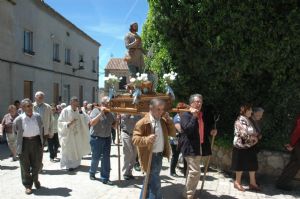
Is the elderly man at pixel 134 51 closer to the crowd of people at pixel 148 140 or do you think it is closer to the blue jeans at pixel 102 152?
the crowd of people at pixel 148 140

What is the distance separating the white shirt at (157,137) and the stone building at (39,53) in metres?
12.8

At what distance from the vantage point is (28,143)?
7.78m

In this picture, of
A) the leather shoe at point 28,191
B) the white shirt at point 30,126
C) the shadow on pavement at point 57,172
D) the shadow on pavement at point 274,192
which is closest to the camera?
the leather shoe at point 28,191

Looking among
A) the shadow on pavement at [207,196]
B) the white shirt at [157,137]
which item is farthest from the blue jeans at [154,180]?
the shadow on pavement at [207,196]

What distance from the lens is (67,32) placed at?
27.2m

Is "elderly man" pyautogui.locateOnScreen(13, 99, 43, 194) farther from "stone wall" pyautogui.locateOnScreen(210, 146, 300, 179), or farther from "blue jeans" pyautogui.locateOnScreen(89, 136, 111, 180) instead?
→ "stone wall" pyautogui.locateOnScreen(210, 146, 300, 179)

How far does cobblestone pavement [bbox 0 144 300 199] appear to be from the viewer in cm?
770

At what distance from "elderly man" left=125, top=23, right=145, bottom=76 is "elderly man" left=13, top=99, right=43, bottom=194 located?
2.26 metres

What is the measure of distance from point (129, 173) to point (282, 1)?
490cm

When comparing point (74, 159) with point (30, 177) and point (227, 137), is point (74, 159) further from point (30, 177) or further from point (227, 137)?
point (227, 137)

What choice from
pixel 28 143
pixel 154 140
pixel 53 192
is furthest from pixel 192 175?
pixel 28 143

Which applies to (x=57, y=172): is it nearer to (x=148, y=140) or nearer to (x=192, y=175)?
(x=192, y=175)

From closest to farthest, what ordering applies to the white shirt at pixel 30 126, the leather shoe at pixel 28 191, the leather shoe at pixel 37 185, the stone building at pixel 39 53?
the leather shoe at pixel 28 191 → the white shirt at pixel 30 126 → the leather shoe at pixel 37 185 → the stone building at pixel 39 53

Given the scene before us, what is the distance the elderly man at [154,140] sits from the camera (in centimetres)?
628
